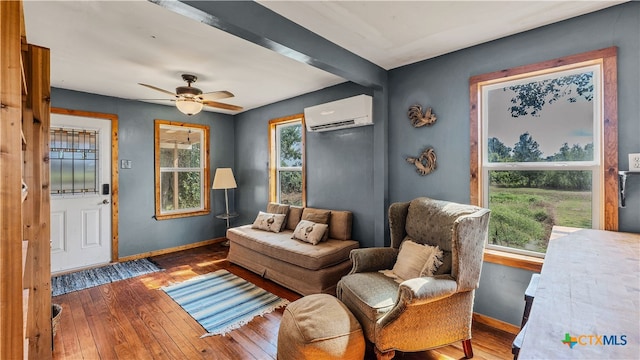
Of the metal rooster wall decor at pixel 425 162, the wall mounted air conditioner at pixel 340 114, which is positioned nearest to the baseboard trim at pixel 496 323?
the metal rooster wall decor at pixel 425 162

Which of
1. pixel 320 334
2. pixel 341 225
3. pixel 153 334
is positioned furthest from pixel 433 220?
pixel 153 334

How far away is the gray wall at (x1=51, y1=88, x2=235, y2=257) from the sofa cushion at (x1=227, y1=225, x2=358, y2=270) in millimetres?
1553

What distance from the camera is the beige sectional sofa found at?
2953 mm

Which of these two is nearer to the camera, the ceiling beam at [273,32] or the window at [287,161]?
the ceiling beam at [273,32]

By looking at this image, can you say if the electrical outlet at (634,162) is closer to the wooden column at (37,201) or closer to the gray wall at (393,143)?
the gray wall at (393,143)

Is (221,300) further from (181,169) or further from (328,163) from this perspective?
(181,169)

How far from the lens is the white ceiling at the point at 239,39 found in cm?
190

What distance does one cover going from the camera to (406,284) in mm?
1728

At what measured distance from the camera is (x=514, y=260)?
7.43 ft

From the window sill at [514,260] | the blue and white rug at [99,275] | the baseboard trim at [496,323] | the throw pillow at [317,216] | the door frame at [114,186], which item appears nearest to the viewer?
the window sill at [514,260]

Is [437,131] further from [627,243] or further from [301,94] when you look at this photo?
[301,94]

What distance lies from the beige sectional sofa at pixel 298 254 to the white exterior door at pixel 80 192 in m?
1.91

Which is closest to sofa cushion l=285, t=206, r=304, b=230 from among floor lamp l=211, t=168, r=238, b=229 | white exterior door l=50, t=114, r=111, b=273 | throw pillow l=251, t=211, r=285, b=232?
throw pillow l=251, t=211, r=285, b=232

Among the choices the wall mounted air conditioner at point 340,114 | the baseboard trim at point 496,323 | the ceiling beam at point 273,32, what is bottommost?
the baseboard trim at point 496,323
